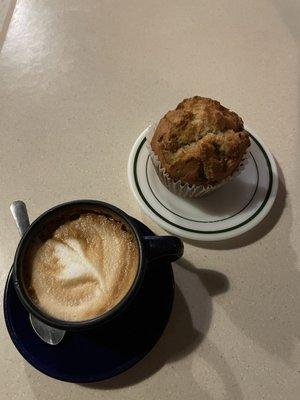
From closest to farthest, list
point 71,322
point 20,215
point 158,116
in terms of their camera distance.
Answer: point 71,322, point 20,215, point 158,116

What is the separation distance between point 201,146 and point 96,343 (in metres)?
0.38

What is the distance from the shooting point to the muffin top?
2.48 ft

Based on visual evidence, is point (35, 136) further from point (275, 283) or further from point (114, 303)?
point (275, 283)

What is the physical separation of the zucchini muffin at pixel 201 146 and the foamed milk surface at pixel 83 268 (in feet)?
0.62

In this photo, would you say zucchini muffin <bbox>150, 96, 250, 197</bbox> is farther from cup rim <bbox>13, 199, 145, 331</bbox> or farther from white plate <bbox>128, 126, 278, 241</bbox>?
cup rim <bbox>13, 199, 145, 331</bbox>

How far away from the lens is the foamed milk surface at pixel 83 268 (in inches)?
23.4

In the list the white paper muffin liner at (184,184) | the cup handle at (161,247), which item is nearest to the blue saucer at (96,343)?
the cup handle at (161,247)

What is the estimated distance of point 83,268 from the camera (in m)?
0.62

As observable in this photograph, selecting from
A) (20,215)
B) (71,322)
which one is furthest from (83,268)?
(20,215)

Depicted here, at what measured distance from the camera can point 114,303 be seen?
59cm

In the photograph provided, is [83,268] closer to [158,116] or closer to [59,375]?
[59,375]

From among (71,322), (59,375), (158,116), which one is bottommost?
(59,375)

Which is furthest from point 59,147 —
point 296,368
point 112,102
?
point 296,368

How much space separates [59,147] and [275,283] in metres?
0.53
